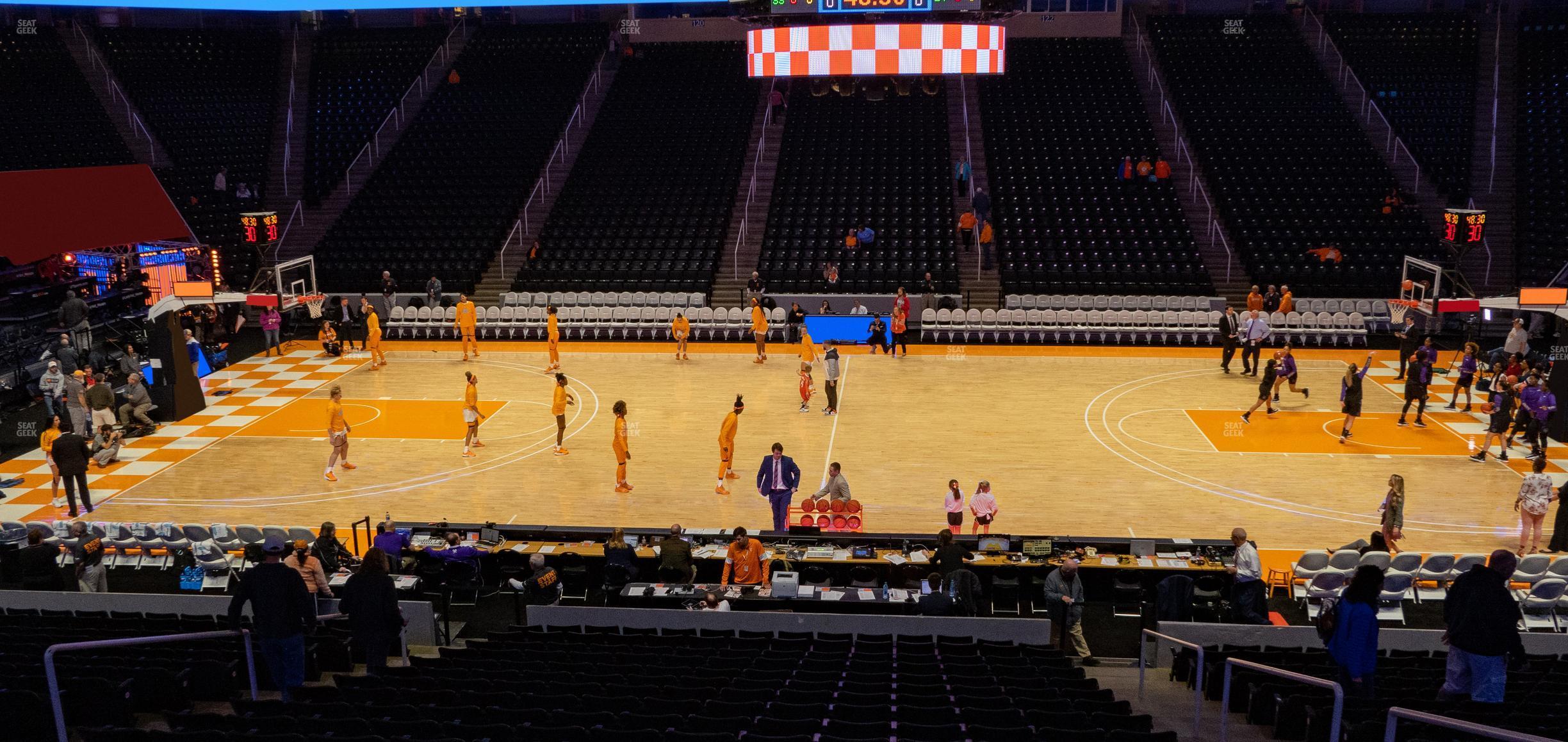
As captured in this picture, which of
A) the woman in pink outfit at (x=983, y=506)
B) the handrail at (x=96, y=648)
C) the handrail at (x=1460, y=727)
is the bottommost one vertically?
the woman in pink outfit at (x=983, y=506)

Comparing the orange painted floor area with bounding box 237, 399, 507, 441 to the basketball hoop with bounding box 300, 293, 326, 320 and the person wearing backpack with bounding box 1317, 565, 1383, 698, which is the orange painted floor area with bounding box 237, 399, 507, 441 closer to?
the basketball hoop with bounding box 300, 293, 326, 320

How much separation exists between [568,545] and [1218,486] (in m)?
10.1

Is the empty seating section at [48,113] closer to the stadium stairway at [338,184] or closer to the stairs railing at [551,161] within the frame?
the stadium stairway at [338,184]

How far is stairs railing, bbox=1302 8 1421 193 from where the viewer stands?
3600 cm

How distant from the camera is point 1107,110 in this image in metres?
38.4

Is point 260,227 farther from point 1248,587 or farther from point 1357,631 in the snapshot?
point 1357,631

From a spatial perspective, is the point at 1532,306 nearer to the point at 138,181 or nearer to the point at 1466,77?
the point at 1466,77

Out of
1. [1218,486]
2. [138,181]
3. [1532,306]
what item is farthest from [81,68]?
[1532,306]

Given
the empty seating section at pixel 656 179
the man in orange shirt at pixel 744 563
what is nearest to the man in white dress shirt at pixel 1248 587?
the man in orange shirt at pixel 744 563

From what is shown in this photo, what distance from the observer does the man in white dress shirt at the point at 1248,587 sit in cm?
1302

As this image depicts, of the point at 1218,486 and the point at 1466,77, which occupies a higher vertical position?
the point at 1466,77

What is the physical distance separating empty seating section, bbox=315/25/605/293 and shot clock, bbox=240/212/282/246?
5106mm

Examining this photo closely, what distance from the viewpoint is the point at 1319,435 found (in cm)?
2108

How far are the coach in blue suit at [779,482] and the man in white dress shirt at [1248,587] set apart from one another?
5.76 m
